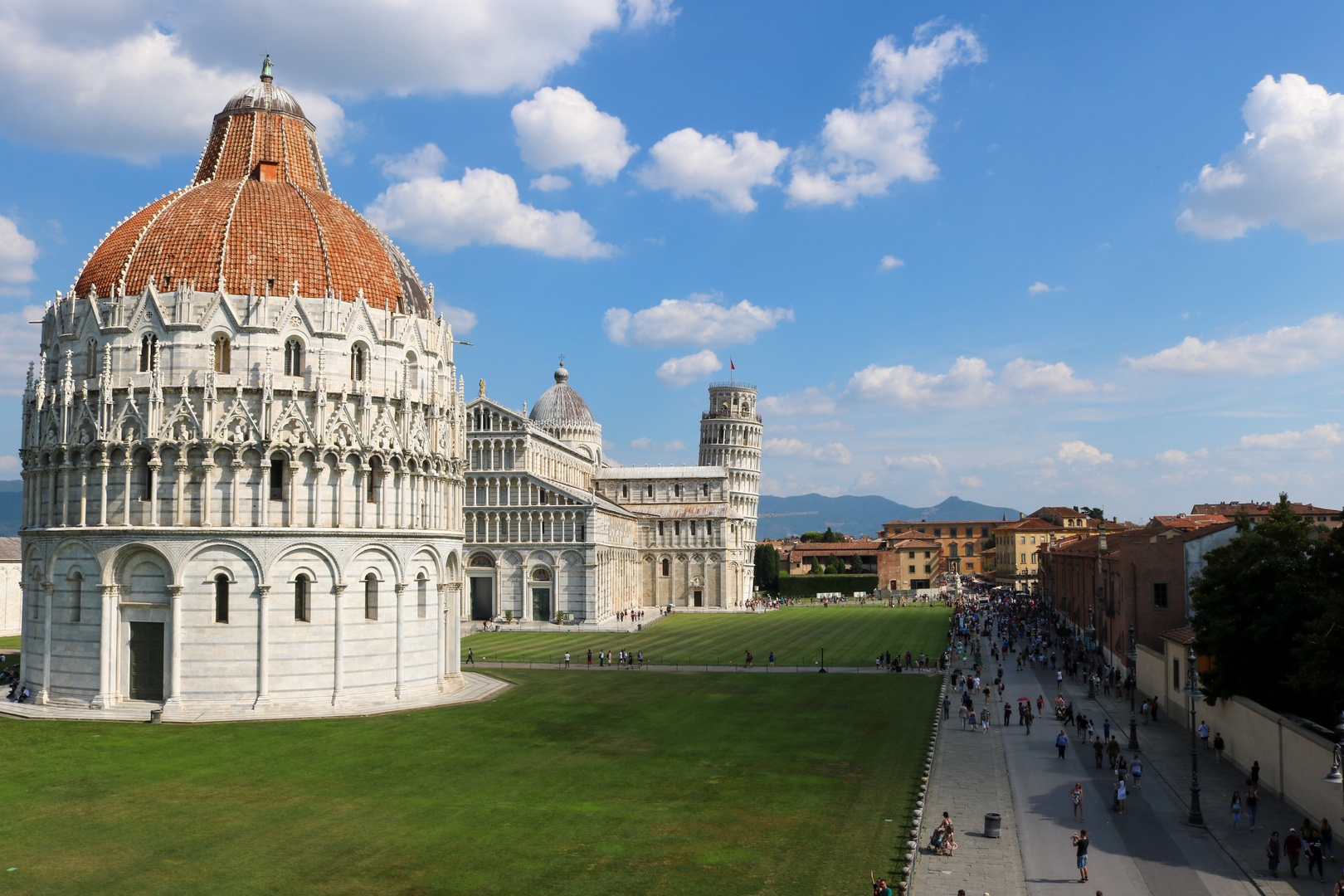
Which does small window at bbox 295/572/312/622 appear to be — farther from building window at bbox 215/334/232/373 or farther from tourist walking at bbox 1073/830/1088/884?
tourist walking at bbox 1073/830/1088/884

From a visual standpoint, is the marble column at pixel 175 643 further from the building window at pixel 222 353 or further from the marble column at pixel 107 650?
the building window at pixel 222 353

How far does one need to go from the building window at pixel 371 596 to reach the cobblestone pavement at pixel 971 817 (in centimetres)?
2464

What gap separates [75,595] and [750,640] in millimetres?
47763

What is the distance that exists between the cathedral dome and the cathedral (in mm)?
85110

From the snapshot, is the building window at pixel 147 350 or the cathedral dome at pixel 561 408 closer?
the building window at pixel 147 350

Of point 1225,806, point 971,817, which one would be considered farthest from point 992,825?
point 1225,806

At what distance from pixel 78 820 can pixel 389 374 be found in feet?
79.9

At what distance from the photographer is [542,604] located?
9600cm

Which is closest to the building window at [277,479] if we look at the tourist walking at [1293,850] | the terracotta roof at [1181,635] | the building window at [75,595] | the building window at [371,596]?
the building window at [371,596]

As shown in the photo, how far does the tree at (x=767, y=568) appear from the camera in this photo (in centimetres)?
14750

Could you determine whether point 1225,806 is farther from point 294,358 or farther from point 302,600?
point 294,358

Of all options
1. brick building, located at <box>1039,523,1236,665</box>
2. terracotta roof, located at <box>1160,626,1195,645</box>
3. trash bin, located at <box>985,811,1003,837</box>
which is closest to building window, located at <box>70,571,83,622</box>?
trash bin, located at <box>985,811,1003,837</box>

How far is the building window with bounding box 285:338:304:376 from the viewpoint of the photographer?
44.4 meters

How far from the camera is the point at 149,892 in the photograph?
2127 centimetres
